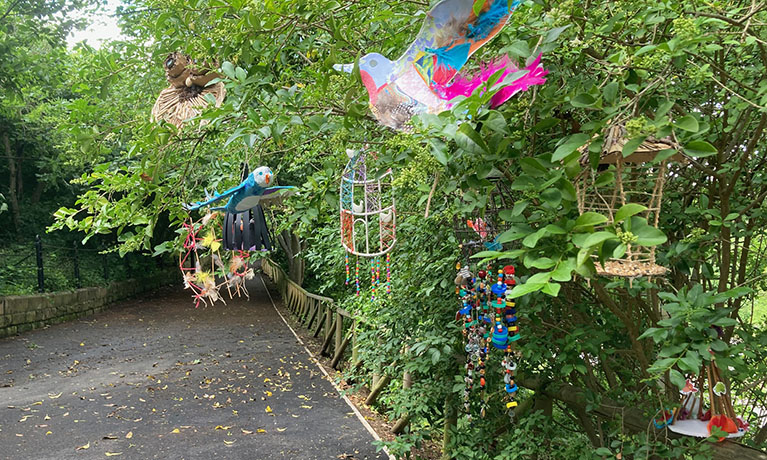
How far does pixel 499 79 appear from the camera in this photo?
5.23ft

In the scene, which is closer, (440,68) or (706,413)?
(440,68)

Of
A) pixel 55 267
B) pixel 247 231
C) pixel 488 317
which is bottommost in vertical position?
pixel 55 267

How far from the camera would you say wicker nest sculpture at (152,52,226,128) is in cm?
333

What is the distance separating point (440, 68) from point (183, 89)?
2.19 metres

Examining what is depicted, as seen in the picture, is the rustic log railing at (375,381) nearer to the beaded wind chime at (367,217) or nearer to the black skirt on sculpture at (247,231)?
the beaded wind chime at (367,217)

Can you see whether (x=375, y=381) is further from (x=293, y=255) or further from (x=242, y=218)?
(x=293, y=255)

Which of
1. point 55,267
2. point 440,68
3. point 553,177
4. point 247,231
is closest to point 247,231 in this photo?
point 247,231

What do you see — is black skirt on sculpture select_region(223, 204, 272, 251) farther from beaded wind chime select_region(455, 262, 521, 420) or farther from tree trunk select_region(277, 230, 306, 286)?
tree trunk select_region(277, 230, 306, 286)

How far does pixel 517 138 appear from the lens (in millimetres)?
1696

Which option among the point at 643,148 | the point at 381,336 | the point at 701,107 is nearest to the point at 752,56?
the point at 701,107

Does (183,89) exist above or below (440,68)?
above

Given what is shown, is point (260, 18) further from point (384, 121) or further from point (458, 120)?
point (458, 120)

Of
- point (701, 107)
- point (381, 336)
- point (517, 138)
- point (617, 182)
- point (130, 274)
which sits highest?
point (701, 107)

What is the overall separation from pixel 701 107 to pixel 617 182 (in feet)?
2.96
